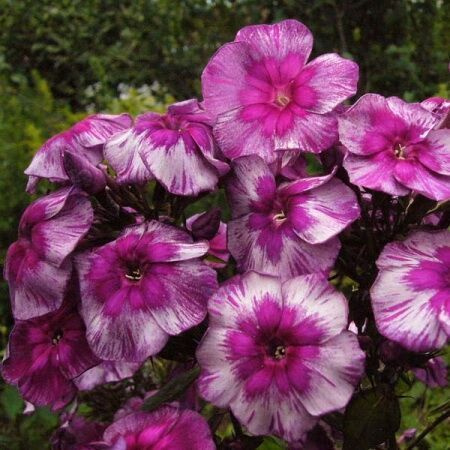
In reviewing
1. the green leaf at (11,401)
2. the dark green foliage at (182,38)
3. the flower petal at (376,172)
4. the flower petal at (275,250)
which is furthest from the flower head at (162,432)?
the dark green foliage at (182,38)

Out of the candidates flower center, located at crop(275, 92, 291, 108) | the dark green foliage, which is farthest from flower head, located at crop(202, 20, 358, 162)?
the dark green foliage

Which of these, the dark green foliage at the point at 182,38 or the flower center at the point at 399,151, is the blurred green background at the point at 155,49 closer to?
the dark green foliage at the point at 182,38

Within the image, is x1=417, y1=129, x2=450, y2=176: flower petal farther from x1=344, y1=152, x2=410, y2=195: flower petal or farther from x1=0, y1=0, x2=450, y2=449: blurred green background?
x1=0, y1=0, x2=450, y2=449: blurred green background

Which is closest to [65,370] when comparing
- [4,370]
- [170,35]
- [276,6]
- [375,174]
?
[4,370]

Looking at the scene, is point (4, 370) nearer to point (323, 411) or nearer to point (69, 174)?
point (69, 174)

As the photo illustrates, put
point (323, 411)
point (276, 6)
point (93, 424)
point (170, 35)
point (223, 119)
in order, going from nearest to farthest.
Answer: point (323, 411) → point (223, 119) → point (93, 424) → point (276, 6) → point (170, 35)

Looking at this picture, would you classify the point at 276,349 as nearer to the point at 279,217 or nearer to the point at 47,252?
the point at 279,217
